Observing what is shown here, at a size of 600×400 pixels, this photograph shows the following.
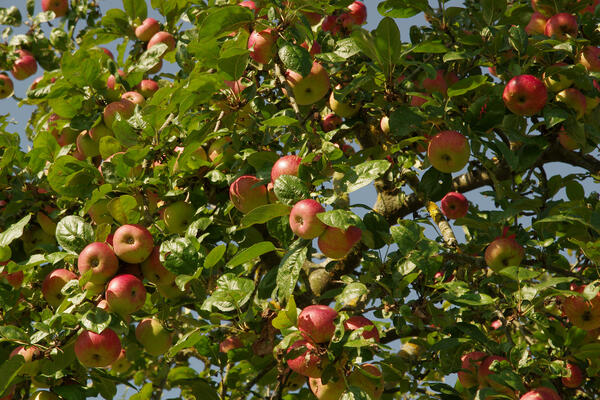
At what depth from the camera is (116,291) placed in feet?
7.63

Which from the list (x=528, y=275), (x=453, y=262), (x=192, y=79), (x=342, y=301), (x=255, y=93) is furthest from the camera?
(x=453, y=262)

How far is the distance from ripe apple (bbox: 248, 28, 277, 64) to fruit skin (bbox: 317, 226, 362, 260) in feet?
2.52

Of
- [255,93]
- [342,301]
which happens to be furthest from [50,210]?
[342,301]

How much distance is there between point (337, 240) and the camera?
2154mm

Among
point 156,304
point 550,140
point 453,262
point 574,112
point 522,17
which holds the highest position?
point 522,17

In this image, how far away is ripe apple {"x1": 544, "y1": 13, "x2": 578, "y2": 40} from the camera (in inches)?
123

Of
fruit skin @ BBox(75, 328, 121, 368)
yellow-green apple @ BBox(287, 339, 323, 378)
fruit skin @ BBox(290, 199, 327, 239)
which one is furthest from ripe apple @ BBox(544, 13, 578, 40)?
fruit skin @ BBox(75, 328, 121, 368)

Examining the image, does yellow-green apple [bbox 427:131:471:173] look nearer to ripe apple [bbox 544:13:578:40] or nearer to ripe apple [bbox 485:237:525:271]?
ripe apple [bbox 485:237:525:271]

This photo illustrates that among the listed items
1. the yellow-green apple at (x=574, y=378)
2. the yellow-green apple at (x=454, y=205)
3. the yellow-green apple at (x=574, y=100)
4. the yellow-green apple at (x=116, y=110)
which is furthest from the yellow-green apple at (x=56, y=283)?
the yellow-green apple at (x=574, y=100)

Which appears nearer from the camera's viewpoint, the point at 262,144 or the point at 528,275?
the point at 528,275

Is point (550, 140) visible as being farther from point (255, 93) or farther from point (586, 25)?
point (255, 93)

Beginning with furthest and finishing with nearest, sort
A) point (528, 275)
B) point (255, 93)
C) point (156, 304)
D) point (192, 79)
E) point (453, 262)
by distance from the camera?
1. point (156, 304)
2. point (453, 262)
3. point (255, 93)
4. point (192, 79)
5. point (528, 275)

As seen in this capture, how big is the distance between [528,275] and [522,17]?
150 cm

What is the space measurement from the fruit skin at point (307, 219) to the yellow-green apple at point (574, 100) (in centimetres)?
144
